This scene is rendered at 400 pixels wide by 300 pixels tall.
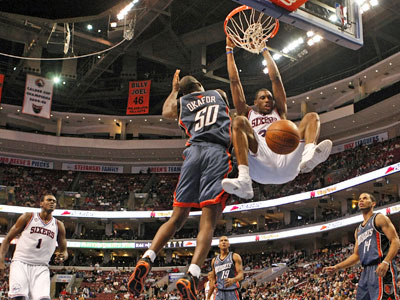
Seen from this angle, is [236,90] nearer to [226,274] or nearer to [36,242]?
[36,242]

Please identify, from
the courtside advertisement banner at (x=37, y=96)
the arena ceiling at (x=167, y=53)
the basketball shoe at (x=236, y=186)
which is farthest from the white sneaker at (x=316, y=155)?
the courtside advertisement banner at (x=37, y=96)

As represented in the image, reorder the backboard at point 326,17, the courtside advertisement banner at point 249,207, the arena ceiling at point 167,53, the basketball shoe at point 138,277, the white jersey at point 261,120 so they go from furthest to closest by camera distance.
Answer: the arena ceiling at point 167,53
the courtside advertisement banner at point 249,207
the backboard at point 326,17
the white jersey at point 261,120
the basketball shoe at point 138,277

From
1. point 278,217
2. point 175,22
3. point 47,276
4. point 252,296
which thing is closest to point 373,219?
point 47,276

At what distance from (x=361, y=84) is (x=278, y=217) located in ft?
39.4

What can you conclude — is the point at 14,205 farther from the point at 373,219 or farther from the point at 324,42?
the point at 373,219

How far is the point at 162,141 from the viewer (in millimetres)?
39594

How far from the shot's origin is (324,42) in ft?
101

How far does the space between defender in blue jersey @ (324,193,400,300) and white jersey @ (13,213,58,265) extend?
13.2 ft

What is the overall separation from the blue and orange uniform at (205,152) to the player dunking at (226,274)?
3.95 meters

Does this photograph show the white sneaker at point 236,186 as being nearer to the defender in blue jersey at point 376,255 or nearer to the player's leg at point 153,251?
the player's leg at point 153,251

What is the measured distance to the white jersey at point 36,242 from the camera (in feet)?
22.0

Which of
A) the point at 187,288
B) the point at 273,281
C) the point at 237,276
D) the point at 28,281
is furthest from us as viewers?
the point at 273,281

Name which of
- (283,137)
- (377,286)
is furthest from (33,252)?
(377,286)

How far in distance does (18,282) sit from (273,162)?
3.67 m
